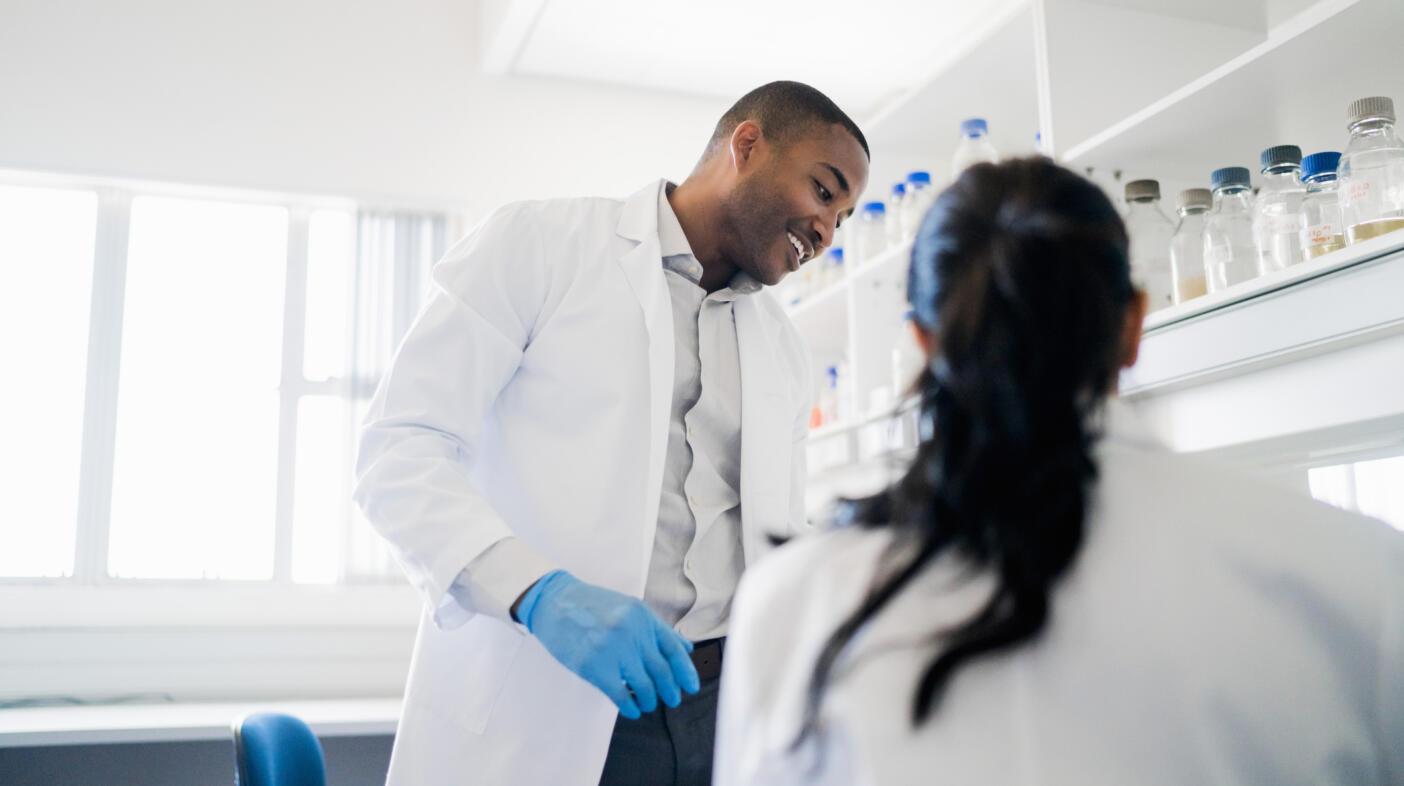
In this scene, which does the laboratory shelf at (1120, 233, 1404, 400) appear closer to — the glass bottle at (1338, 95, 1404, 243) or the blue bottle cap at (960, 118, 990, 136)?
the glass bottle at (1338, 95, 1404, 243)

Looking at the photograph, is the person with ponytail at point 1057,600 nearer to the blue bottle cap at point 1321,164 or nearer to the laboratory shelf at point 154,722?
the blue bottle cap at point 1321,164

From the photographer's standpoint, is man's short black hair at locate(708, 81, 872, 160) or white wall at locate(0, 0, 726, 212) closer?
man's short black hair at locate(708, 81, 872, 160)

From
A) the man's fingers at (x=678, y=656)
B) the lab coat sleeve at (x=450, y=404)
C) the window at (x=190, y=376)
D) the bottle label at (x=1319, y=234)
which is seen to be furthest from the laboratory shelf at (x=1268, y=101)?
the window at (x=190, y=376)

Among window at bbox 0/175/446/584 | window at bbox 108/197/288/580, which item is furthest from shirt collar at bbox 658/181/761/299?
window at bbox 108/197/288/580

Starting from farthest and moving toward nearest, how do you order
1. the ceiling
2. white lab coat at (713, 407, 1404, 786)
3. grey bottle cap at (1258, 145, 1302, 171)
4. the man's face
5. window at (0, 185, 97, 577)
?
the ceiling, window at (0, 185, 97, 577), the man's face, grey bottle cap at (1258, 145, 1302, 171), white lab coat at (713, 407, 1404, 786)

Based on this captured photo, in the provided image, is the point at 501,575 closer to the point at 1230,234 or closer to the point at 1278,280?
the point at 1278,280

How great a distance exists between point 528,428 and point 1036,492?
0.76 metres

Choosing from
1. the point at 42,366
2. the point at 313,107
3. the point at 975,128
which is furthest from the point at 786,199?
the point at 42,366

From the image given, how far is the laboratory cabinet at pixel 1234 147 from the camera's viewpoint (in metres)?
1.12

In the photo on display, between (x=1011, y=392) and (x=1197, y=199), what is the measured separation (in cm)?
98

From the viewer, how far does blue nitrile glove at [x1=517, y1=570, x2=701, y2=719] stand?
983 millimetres

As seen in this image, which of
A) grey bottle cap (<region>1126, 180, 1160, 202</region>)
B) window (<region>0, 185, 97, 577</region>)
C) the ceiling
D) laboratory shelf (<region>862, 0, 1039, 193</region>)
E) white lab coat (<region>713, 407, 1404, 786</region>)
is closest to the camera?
white lab coat (<region>713, 407, 1404, 786</region>)

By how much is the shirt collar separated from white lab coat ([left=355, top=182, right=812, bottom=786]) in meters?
0.04

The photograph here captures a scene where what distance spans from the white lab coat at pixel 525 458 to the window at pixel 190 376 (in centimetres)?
169
